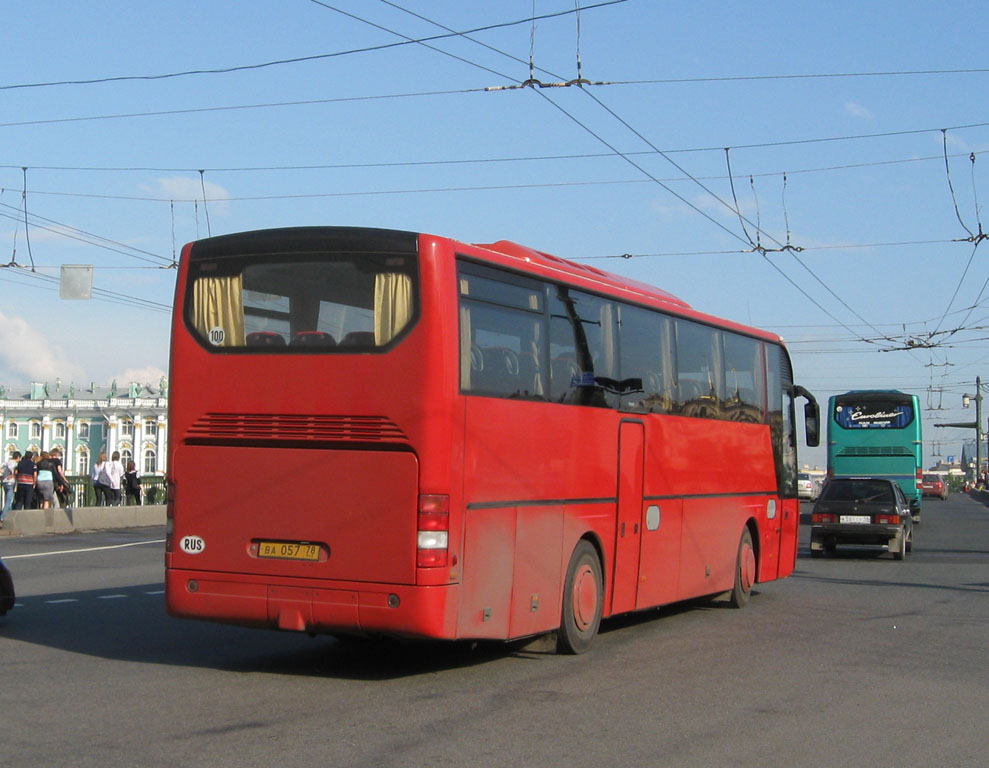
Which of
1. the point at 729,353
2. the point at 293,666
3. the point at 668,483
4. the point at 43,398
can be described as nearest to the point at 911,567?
the point at 729,353

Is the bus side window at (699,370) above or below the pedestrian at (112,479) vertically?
above

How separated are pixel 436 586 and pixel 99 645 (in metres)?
3.60

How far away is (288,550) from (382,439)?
3.61 feet

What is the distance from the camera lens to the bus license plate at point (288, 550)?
964 cm

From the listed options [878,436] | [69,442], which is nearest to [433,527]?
[878,436]

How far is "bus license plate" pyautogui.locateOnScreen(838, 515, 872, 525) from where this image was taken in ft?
83.6

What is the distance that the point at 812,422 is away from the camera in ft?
61.1

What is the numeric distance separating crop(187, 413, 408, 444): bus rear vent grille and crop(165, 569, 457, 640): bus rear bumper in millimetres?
1006

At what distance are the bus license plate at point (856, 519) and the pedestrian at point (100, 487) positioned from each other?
19.1 meters

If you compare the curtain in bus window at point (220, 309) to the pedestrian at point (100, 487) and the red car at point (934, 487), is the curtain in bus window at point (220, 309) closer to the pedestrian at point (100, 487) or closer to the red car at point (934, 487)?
the pedestrian at point (100, 487)

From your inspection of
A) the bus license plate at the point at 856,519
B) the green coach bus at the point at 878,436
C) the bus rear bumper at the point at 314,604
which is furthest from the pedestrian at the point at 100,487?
the bus rear bumper at the point at 314,604

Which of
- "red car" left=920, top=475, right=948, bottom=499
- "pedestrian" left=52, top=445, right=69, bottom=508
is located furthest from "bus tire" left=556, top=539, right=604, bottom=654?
"red car" left=920, top=475, right=948, bottom=499

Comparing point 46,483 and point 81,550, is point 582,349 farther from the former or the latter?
point 46,483

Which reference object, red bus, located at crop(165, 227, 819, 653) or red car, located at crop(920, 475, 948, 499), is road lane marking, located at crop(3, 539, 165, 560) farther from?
red car, located at crop(920, 475, 948, 499)
